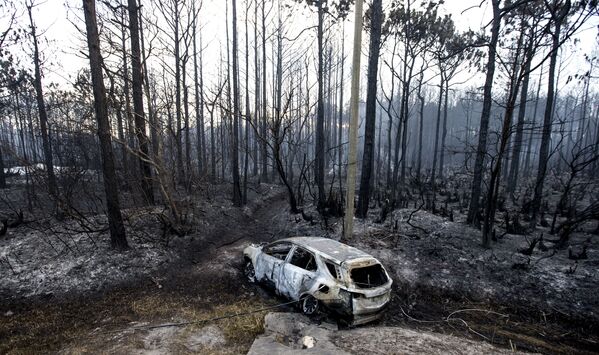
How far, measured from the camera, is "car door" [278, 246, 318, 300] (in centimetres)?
575

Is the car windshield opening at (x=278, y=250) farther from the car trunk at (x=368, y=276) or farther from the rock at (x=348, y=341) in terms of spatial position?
the car trunk at (x=368, y=276)

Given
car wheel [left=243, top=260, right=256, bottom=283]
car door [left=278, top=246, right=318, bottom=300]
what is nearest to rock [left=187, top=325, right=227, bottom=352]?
car door [left=278, top=246, right=318, bottom=300]

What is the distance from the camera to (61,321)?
5.61 metres

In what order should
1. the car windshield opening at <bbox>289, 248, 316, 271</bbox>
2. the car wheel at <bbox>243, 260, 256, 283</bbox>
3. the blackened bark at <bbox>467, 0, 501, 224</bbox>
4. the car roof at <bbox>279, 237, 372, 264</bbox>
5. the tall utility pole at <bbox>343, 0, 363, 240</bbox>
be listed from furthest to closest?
the blackened bark at <bbox>467, 0, 501, 224</bbox>
the tall utility pole at <bbox>343, 0, 363, 240</bbox>
the car wheel at <bbox>243, 260, 256, 283</bbox>
the car windshield opening at <bbox>289, 248, 316, 271</bbox>
the car roof at <bbox>279, 237, 372, 264</bbox>

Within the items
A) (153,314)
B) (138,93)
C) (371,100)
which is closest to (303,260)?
(153,314)

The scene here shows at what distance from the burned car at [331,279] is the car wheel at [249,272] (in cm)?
92

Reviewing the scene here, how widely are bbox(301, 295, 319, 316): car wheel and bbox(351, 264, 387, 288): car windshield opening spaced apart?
36.6 inches

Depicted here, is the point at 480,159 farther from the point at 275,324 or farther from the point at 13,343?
the point at 13,343

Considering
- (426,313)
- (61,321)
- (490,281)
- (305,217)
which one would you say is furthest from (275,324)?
(305,217)

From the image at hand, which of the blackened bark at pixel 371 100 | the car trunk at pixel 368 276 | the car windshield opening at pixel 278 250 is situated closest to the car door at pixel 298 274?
the car windshield opening at pixel 278 250

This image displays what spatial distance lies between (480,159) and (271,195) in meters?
12.1

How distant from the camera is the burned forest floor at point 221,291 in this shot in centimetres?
511

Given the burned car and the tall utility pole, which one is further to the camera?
the tall utility pole

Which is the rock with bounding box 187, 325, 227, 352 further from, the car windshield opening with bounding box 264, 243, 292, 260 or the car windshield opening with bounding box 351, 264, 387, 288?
the car windshield opening with bounding box 351, 264, 387, 288
